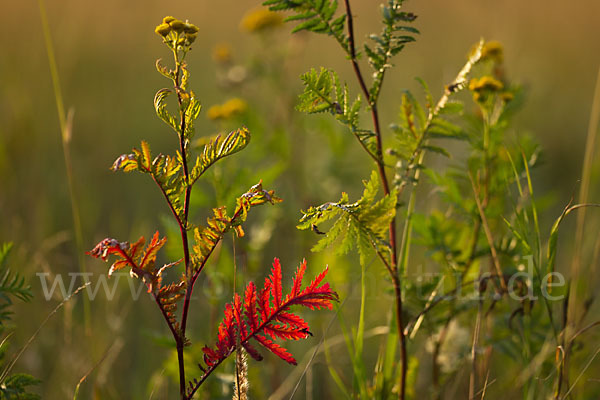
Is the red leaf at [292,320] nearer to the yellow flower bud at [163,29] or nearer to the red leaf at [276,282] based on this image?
the red leaf at [276,282]

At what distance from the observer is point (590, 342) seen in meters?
2.25

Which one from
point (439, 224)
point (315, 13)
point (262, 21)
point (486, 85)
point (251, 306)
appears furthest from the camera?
point (262, 21)

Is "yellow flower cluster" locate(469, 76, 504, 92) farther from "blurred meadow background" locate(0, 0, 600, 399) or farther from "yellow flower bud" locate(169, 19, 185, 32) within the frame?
"yellow flower bud" locate(169, 19, 185, 32)

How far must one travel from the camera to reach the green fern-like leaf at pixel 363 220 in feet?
3.53

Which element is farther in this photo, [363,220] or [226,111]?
[226,111]

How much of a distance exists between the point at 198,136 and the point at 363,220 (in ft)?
9.80

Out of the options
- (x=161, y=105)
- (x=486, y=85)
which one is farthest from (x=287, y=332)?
(x=486, y=85)

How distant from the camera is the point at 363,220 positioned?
3.68 ft

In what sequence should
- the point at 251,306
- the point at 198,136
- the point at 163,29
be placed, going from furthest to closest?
the point at 198,136 < the point at 251,306 < the point at 163,29

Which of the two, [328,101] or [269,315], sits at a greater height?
[328,101]

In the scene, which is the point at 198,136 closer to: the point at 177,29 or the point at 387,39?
the point at 387,39

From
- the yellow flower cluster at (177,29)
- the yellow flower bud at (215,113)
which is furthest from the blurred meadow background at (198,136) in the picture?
the yellow flower cluster at (177,29)

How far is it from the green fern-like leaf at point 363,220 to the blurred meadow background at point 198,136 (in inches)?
10.2

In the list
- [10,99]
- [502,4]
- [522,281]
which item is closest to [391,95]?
[502,4]
